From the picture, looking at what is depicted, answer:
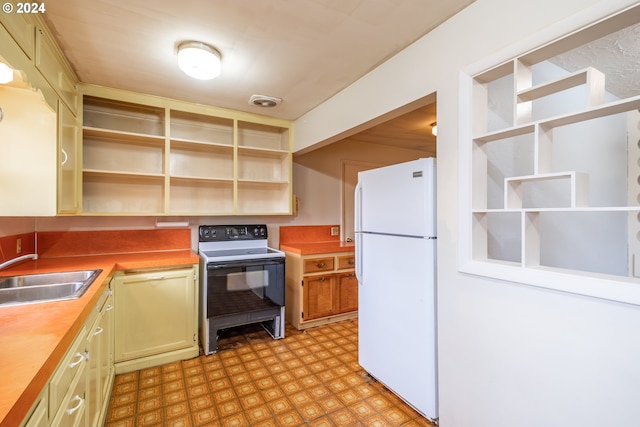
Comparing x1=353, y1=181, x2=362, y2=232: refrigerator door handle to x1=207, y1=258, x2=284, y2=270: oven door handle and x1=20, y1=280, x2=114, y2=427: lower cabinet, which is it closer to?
x1=207, y1=258, x2=284, y2=270: oven door handle

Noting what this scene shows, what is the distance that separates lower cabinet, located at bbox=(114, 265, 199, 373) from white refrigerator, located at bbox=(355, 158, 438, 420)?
4.78 feet

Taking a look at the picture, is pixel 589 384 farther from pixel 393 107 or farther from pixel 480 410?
pixel 393 107

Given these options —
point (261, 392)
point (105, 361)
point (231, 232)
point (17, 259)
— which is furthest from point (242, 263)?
point (17, 259)

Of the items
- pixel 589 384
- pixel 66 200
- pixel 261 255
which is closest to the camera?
pixel 589 384

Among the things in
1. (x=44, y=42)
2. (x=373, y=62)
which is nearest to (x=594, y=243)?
(x=373, y=62)

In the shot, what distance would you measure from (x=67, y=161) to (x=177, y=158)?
1.07m

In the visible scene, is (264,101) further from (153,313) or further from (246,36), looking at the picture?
(153,313)

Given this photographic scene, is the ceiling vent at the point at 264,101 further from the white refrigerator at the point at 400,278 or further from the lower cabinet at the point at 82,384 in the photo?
the lower cabinet at the point at 82,384

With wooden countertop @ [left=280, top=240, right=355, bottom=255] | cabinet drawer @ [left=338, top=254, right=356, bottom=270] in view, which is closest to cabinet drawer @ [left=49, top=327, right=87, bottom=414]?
wooden countertop @ [left=280, top=240, right=355, bottom=255]

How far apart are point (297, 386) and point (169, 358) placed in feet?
3.74

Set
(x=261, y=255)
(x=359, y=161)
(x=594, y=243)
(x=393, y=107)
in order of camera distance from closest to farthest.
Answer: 1. (x=393, y=107)
2. (x=594, y=243)
3. (x=261, y=255)
4. (x=359, y=161)

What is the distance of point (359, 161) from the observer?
4121 mm

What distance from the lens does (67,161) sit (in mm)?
2090

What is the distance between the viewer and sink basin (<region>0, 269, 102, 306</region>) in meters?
1.65
